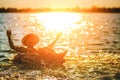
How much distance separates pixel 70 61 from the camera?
19.4m

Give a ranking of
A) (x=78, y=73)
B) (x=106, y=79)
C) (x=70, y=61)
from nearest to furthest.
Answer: (x=106, y=79) → (x=78, y=73) → (x=70, y=61)

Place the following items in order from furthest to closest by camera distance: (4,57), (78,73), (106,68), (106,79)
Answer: (4,57) → (106,68) → (78,73) → (106,79)

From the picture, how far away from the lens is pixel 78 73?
51.7ft

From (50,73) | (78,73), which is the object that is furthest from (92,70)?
(50,73)

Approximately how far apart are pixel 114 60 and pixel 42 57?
4.91m

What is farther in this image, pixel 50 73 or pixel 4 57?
pixel 4 57

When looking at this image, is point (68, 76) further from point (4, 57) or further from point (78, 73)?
point (4, 57)

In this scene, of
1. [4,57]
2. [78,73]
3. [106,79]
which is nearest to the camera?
[106,79]

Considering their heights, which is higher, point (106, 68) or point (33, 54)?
point (33, 54)

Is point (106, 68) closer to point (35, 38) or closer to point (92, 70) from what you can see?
point (92, 70)

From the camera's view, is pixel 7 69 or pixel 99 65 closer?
pixel 7 69

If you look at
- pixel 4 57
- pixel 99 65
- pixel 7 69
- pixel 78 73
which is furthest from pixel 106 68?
pixel 4 57

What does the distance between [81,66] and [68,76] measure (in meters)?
2.54

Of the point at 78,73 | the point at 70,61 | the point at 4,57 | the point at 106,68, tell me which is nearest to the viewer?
the point at 78,73
